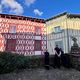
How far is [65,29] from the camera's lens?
2236 cm

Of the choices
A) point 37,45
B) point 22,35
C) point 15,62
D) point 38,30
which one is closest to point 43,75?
point 15,62

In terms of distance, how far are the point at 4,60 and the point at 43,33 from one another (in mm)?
16406

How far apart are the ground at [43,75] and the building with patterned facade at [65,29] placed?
1027cm

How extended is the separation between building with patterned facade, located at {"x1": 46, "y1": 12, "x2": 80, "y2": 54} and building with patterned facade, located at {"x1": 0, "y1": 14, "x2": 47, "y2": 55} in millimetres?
2622

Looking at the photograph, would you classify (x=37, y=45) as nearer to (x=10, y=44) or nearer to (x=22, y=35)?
(x=22, y=35)

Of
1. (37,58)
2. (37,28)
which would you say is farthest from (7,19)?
(37,58)

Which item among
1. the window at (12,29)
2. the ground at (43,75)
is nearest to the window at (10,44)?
the window at (12,29)

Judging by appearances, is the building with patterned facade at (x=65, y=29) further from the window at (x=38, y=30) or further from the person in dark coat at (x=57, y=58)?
the person in dark coat at (x=57, y=58)

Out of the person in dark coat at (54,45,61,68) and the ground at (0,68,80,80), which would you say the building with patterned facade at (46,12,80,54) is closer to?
the person in dark coat at (54,45,61,68)

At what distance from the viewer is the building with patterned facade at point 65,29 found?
22062 millimetres

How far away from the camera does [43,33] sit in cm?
2642

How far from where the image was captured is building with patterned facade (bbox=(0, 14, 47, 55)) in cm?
2422

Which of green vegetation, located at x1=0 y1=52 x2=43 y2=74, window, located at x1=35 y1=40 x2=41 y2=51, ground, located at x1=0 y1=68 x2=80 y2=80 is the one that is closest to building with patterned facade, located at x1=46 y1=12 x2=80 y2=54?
window, located at x1=35 y1=40 x2=41 y2=51

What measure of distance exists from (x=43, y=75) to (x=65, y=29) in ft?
42.1
